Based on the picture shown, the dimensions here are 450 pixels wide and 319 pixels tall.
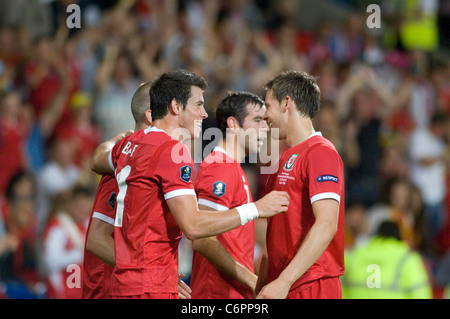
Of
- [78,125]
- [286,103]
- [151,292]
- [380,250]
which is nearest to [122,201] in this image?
[151,292]

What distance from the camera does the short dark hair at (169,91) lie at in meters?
4.66

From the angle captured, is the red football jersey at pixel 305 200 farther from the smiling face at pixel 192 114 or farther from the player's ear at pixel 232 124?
the player's ear at pixel 232 124

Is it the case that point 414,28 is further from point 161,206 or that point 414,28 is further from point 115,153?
point 161,206

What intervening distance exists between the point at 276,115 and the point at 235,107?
1.06 metres

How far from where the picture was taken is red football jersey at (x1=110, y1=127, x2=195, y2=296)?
173 inches

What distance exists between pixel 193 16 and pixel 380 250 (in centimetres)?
658

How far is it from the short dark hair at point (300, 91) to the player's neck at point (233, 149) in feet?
3.13

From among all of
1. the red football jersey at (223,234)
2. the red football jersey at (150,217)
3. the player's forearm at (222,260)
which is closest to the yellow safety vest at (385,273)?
the red football jersey at (223,234)

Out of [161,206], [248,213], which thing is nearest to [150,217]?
A: [161,206]

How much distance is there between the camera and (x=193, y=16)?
11.8 metres

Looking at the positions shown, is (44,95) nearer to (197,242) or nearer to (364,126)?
(364,126)

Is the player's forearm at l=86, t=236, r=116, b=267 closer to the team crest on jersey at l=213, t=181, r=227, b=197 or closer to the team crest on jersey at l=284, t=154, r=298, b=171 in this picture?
the team crest on jersey at l=213, t=181, r=227, b=197

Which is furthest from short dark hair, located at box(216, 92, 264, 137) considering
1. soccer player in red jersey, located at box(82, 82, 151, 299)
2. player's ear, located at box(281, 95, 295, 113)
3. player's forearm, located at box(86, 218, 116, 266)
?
player's forearm, located at box(86, 218, 116, 266)

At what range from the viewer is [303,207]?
4.52m
